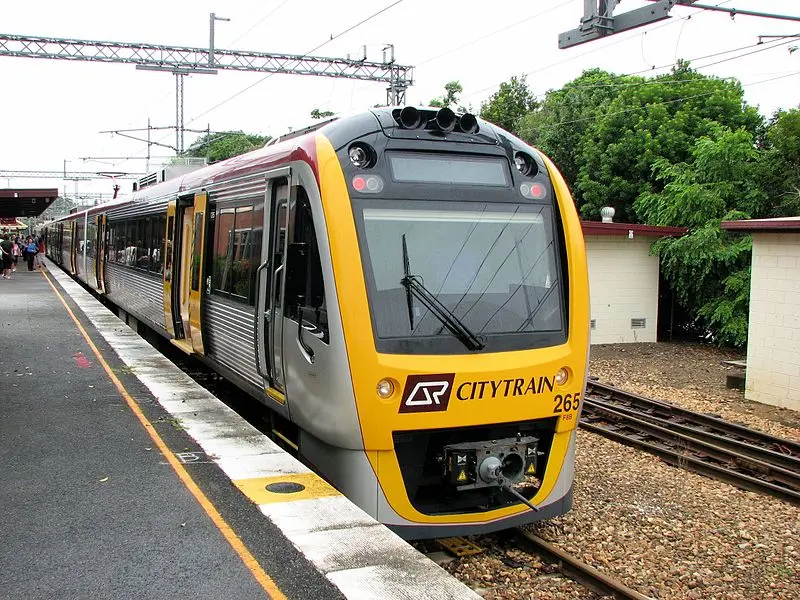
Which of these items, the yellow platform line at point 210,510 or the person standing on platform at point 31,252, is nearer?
the yellow platform line at point 210,510

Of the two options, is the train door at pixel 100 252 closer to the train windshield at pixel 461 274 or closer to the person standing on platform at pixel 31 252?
the person standing on platform at pixel 31 252

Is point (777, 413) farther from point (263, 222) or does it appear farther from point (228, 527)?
point (228, 527)

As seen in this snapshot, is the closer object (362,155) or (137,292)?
(362,155)

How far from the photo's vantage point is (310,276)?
559 centimetres

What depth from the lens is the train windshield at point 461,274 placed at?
5359 mm

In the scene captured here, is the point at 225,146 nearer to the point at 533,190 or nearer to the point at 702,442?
the point at 702,442

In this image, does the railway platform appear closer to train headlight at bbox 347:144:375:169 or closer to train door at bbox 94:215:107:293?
train headlight at bbox 347:144:375:169

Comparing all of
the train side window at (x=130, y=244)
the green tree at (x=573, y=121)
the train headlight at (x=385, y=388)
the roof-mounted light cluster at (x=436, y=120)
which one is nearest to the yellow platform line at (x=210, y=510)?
the train headlight at (x=385, y=388)

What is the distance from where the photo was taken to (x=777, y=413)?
40.0ft

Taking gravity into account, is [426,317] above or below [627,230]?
below

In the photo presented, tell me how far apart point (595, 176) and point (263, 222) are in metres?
24.7

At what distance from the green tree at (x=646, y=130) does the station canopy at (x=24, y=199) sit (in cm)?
2121

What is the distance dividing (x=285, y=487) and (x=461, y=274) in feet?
6.22

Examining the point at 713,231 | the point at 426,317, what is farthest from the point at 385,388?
the point at 713,231
